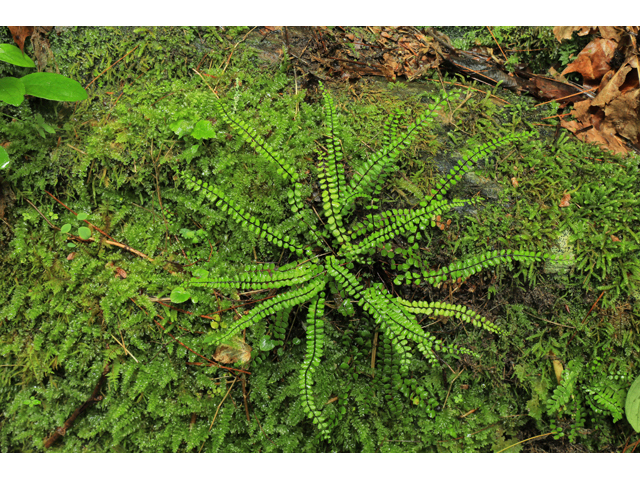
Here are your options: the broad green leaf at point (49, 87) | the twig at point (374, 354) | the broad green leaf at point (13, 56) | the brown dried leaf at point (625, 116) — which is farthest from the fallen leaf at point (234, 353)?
the brown dried leaf at point (625, 116)

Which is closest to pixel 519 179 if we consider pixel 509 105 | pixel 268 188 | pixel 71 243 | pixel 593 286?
pixel 509 105

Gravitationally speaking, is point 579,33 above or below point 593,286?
above

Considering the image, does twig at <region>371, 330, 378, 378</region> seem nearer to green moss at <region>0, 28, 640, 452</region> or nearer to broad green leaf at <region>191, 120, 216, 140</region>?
green moss at <region>0, 28, 640, 452</region>

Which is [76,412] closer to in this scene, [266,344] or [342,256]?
[266,344]

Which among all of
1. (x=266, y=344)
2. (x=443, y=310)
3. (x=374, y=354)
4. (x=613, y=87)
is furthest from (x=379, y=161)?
(x=613, y=87)

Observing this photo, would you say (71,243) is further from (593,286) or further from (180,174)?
(593,286)

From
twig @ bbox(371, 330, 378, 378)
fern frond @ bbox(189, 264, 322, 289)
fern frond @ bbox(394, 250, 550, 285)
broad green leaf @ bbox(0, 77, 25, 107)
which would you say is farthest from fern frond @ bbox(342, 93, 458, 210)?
broad green leaf @ bbox(0, 77, 25, 107)
